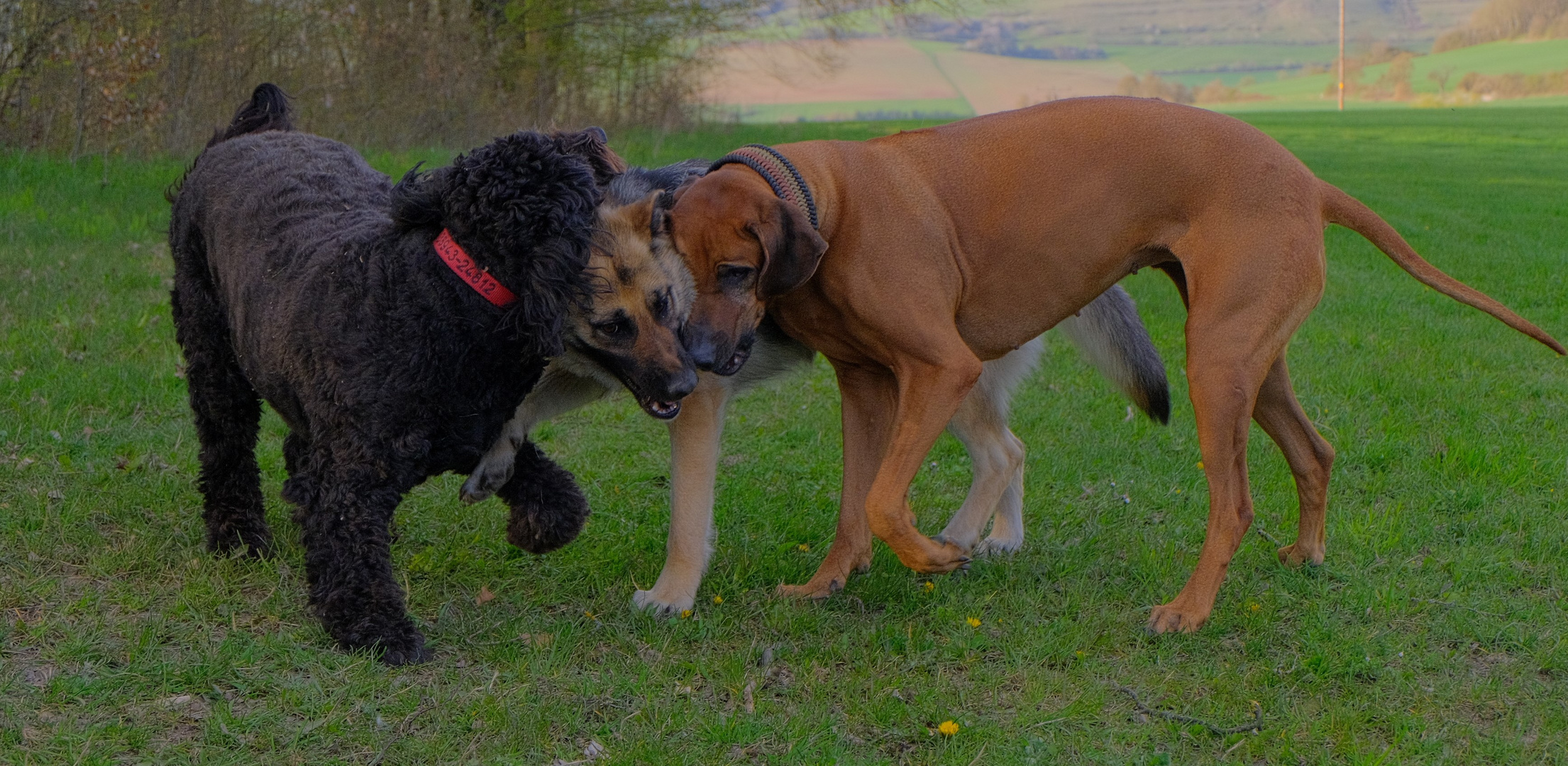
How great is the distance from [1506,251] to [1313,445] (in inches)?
338

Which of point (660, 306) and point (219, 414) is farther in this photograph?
point (219, 414)

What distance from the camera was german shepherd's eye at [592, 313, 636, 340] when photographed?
12.9 ft

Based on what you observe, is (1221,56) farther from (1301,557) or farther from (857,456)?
(857,456)

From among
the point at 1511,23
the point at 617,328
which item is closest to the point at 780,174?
the point at 617,328

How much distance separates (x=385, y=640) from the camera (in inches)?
152

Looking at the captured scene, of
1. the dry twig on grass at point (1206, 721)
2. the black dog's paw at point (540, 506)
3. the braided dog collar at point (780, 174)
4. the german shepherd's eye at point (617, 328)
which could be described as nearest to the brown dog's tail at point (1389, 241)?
the dry twig on grass at point (1206, 721)

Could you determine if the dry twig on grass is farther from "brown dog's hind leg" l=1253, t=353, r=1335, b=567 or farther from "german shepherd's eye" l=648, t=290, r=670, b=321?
"german shepherd's eye" l=648, t=290, r=670, b=321

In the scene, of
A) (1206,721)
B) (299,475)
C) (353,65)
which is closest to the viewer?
(1206,721)

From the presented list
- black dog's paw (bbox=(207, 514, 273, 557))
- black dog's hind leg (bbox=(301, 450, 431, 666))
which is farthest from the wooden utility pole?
black dog's hind leg (bbox=(301, 450, 431, 666))

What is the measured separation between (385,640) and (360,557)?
26cm

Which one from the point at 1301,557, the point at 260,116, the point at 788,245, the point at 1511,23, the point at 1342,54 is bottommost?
the point at 1511,23

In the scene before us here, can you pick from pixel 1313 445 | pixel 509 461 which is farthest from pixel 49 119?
pixel 1313 445

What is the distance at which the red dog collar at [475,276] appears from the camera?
376 centimetres

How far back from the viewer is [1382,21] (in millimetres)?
70438
